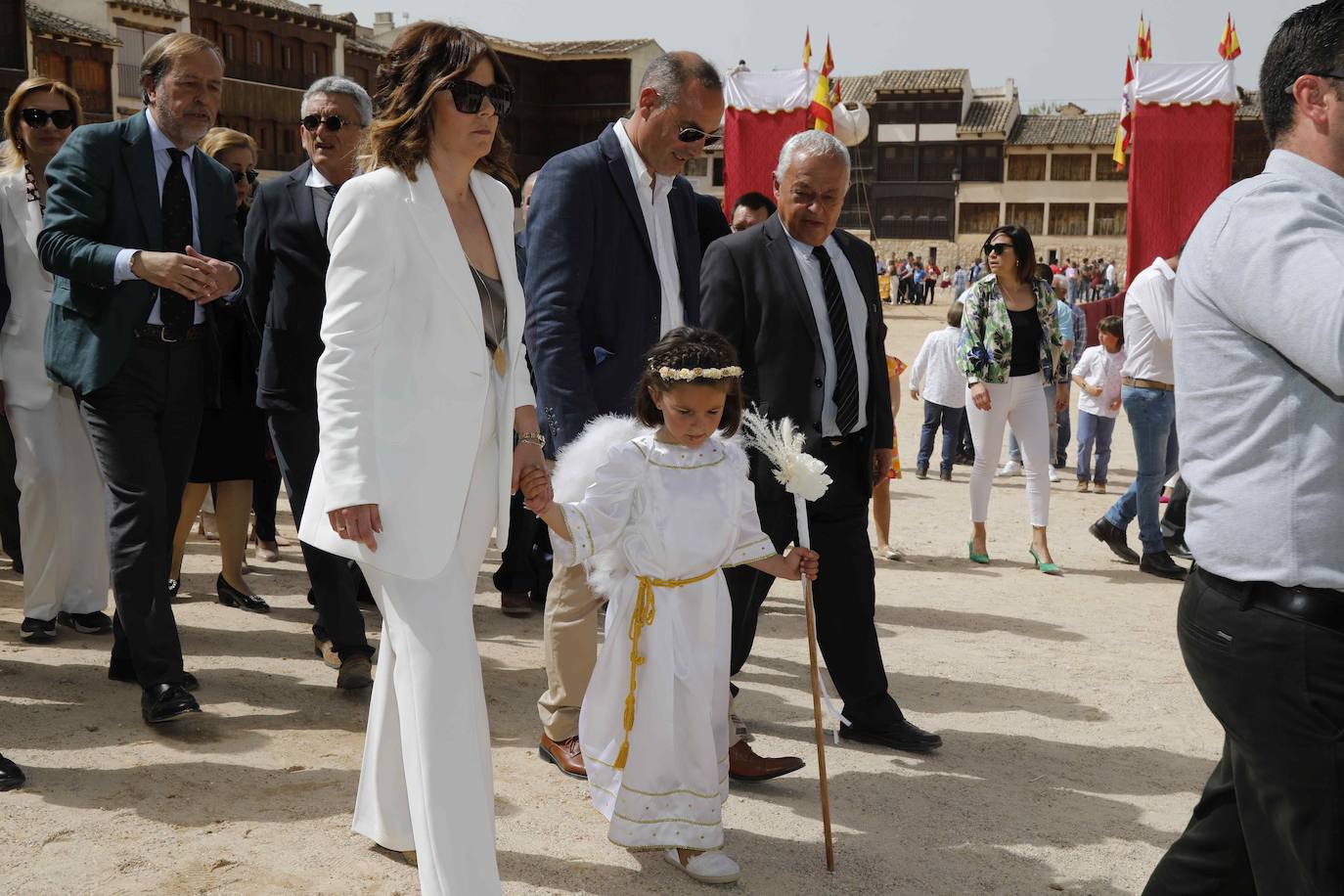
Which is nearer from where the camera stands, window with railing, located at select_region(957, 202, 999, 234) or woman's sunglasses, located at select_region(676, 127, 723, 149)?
woman's sunglasses, located at select_region(676, 127, 723, 149)

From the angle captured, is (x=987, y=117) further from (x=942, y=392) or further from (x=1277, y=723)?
(x=1277, y=723)

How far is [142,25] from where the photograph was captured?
43.3m

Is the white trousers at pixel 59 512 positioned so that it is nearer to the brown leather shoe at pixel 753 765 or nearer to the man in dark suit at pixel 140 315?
the man in dark suit at pixel 140 315

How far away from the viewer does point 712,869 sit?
11.1 ft

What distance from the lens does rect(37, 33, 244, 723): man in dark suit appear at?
430 centimetres

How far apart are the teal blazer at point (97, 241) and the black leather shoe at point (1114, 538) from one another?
5.75 meters

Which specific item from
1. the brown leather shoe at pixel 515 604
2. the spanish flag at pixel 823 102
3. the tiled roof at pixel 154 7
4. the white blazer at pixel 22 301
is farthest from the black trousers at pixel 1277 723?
the tiled roof at pixel 154 7

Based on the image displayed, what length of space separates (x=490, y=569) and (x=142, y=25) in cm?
4228

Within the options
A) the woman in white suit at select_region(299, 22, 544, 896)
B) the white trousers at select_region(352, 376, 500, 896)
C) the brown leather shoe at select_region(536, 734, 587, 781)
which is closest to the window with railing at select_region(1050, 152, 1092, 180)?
the brown leather shoe at select_region(536, 734, 587, 781)

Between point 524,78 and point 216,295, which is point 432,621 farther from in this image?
point 524,78

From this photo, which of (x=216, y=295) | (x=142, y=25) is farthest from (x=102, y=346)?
(x=142, y=25)

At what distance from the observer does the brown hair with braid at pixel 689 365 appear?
3.53 m

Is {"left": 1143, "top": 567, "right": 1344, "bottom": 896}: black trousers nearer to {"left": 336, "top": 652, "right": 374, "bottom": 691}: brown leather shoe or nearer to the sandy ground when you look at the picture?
the sandy ground

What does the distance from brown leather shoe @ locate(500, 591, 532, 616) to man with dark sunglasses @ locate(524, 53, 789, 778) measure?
2031 millimetres
